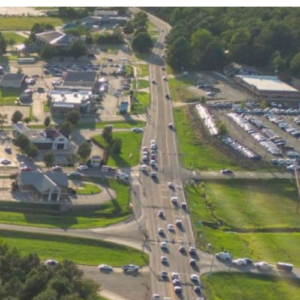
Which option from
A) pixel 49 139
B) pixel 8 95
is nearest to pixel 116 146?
pixel 49 139

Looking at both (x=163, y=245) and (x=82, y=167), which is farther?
(x=82, y=167)

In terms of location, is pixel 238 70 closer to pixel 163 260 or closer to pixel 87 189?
pixel 87 189

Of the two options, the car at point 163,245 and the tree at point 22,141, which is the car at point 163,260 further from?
the tree at point 22,141

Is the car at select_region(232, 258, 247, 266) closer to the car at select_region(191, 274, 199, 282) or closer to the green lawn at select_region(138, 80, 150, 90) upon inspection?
the car at select_region(191, 274, 199, 282)

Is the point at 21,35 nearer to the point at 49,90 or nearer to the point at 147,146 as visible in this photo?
the point at 49,90

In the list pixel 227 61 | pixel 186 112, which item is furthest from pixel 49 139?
pixel 227 61

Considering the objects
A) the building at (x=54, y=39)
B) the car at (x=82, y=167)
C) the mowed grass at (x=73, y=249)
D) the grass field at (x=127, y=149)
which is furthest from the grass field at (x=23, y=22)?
the mowed grass at (x=73, y=249)

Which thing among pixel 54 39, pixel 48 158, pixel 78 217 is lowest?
pixel 54 39
